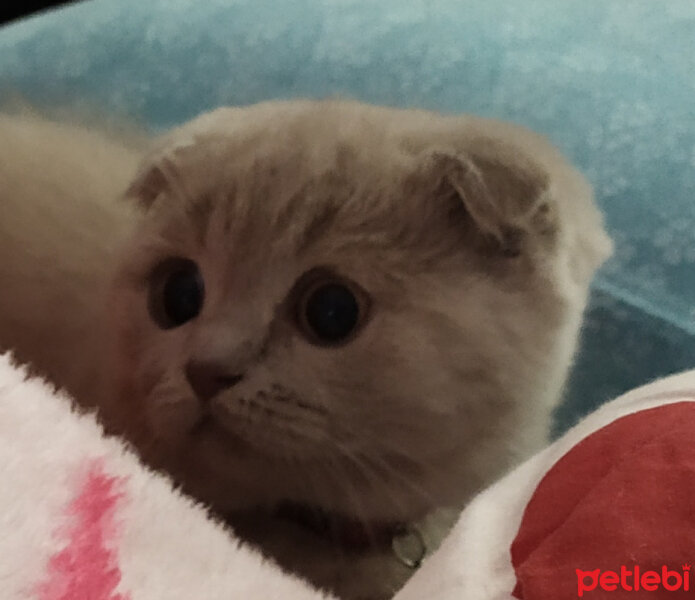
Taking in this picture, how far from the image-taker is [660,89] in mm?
1297

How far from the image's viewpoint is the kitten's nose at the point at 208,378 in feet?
2.48

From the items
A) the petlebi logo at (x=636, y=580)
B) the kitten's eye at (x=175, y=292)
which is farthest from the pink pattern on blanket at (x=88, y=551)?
the kitten's eye at (x=175, y=292)

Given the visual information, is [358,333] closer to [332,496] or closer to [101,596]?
[332,496]

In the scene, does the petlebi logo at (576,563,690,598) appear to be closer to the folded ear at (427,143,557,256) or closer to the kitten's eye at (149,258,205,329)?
the folded ear at (427,143,557,256)

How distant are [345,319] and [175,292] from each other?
188mm

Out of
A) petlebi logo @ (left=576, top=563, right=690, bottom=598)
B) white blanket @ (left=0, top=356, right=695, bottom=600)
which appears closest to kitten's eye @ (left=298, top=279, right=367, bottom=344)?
white blanket @ (left=0, top=356, right=695, bottom=600)

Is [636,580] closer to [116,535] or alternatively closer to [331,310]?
[116,535]

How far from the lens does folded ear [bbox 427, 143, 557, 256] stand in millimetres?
→ 774

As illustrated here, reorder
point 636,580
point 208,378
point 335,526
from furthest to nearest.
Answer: point 335,526 < point 208,378 < point 636,580

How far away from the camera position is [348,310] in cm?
Result: 80

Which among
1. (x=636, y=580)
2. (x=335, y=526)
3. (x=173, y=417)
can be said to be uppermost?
(x=636, y=580)

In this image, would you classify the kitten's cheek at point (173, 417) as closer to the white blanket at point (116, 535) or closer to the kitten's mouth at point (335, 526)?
the kitten's mouth at point (335, 526)

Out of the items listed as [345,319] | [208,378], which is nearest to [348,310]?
[345,319]

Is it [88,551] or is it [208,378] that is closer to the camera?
[88,551]
